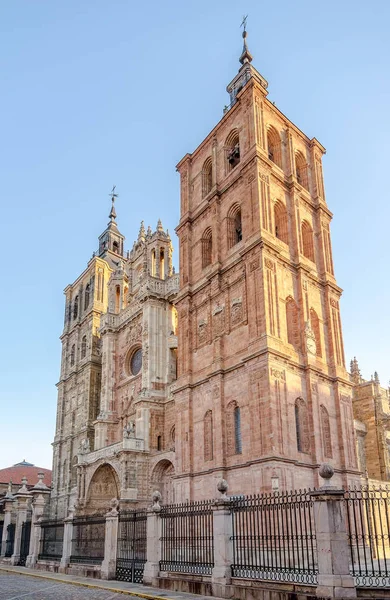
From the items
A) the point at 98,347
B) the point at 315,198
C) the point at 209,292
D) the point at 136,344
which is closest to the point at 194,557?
the point at 209,292

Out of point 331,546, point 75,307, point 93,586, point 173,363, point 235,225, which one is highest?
point 75,307

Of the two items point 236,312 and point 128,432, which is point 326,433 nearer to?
point 236,312

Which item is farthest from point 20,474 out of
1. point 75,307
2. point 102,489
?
point 102,489

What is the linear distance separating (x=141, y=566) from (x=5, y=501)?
1467 cm

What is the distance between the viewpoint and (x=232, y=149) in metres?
27.9

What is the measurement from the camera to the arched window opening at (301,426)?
21156mm

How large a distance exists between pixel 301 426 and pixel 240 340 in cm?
422

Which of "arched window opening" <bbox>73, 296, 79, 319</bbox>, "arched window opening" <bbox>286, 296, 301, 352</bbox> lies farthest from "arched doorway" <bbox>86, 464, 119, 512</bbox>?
Result: "arched window opening" <bbox>73, 296, 79, 319</bbox>

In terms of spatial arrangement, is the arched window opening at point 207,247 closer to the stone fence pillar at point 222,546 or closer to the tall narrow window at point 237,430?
the tall narrow window at point 237,430

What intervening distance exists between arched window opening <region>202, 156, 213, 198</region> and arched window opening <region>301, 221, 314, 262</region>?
557cm

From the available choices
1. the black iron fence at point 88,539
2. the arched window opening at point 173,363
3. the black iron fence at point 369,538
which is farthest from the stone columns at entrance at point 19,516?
the black iron fence at point 369,538

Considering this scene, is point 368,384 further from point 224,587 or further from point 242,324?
point 224,587

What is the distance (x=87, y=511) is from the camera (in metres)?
32.2

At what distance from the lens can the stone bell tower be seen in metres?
20.5
